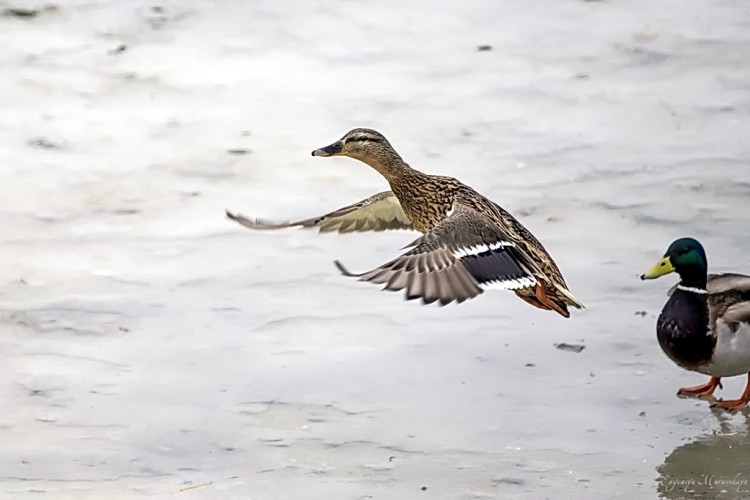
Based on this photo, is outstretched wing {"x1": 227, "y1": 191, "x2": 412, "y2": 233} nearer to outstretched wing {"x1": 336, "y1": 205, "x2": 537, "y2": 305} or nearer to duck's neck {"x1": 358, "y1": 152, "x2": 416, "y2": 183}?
duck's neck {"x1": 358, "y1": 152, "x2": 416, "y2": 183}

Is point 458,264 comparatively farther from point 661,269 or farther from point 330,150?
point 330,150

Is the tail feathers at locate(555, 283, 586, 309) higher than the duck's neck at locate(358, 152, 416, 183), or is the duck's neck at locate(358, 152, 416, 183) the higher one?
the duck's neck at locate(358, 152, 416, 183)

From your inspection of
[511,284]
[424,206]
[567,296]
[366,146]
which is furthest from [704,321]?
[366,146]

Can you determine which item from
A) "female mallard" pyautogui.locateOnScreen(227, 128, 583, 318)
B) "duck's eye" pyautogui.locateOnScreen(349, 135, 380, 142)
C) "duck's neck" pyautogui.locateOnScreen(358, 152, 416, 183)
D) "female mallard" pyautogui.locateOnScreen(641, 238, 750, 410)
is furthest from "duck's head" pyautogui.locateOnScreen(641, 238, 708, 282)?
"duck's eye" pyautogui.locateOnScreen(349, 135, 380, 142)

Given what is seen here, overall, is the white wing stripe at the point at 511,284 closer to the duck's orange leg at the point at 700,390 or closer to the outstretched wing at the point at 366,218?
the duck's orange leg at the point at 700,390

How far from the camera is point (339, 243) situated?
6.47m

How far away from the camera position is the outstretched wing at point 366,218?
227 inches

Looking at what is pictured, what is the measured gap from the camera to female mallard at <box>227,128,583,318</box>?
471cm

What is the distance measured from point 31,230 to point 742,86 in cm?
408

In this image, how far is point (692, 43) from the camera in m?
8.83

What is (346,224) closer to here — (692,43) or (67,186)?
(67,186)

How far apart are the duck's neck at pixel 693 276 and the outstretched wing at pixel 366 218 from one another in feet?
4.20

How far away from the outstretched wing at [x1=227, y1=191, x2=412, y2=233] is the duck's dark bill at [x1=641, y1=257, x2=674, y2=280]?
1.14m

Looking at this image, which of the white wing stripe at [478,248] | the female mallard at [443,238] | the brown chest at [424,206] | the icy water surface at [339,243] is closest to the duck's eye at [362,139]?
the female mallard at [443,238]
